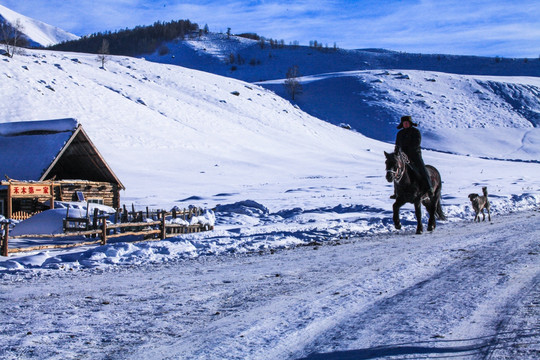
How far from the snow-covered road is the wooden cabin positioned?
44.3 feet

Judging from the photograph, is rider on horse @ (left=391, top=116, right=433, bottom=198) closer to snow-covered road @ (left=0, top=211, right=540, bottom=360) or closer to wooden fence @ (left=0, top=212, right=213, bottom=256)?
snow-covered road @ (left=0, top=211, right=540, bottom=360)

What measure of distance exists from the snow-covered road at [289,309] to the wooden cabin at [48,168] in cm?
1351

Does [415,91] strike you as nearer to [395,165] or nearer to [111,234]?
[111,234]

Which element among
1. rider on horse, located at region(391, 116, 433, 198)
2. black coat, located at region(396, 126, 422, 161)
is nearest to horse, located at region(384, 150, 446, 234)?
rider on horse, located at region(391, 116, 433, 198)

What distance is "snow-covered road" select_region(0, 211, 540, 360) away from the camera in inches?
196

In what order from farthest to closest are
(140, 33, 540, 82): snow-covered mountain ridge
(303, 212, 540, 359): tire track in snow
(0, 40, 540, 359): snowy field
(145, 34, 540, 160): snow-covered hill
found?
(140, 33, 540, 82): snow-covered mountain ridge, (145, 34, 540, 160): snow-covered hill, (0, 40, 540, 359): snowy field, (303, 212, 540, 359): tire track in snow

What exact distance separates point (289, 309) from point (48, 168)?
Result: 64.9 ft

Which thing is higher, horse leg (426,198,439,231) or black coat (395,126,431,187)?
black coat (395,126,431,187)

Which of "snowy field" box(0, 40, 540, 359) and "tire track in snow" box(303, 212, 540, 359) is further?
"snowy field" box(0, 40, 540, 359)

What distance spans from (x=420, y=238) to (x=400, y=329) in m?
8.57

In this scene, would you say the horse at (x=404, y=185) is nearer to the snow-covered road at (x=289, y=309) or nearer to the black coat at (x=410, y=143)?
the black coat at (x=410, y=143)

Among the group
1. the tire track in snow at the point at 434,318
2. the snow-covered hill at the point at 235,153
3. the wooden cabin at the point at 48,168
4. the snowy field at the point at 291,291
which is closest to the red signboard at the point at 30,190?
the wooden cabin at the point at 48,168

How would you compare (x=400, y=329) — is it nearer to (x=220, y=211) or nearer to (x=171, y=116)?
(x=220, y=211)

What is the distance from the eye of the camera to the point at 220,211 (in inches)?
980
